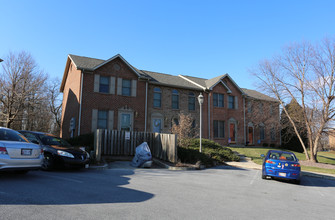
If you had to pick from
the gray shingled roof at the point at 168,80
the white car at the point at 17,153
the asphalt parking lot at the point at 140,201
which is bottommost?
the asphalt parking lot at the point at 140,201

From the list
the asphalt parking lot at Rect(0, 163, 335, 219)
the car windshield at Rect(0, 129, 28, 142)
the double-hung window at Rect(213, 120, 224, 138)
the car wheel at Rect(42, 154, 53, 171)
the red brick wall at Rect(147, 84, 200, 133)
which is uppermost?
the red brick wall at Rect(147, 84, 200, 133)

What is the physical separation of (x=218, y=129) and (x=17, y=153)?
21.2 meters

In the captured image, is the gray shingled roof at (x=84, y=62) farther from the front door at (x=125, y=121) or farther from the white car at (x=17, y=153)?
the white car at (x=17, y=153)

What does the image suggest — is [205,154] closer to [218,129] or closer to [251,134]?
[218,129]

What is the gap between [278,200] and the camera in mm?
6730

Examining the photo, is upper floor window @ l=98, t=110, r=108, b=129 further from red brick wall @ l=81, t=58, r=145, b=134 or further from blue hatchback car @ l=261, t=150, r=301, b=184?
blue hatchback car @ l=261, t=150, r=301, b=184

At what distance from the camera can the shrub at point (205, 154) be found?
1436cm

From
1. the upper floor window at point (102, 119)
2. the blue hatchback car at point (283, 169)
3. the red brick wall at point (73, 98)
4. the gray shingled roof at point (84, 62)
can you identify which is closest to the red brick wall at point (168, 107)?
the upper floor window at point (102, 119)

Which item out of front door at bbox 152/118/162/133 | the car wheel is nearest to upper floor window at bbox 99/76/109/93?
front door at bbox 152/118/162/133

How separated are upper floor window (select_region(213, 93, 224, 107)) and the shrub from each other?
8.14 metres

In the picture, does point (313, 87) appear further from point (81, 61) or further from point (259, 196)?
point (81, 61)

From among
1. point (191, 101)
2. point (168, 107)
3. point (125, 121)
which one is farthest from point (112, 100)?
point (191, 101)

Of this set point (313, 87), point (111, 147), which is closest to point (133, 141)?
point (111, 147)

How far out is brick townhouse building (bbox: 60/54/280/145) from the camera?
19297 millimetres
